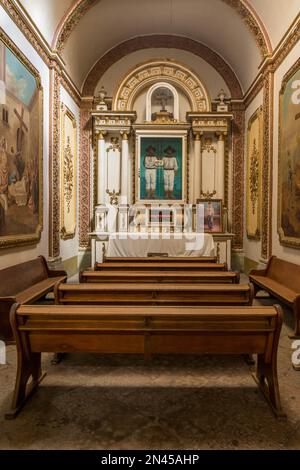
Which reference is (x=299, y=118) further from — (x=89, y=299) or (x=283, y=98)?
(x=89, y=299)

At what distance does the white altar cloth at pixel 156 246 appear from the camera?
7.78m

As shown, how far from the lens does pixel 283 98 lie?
20.1 feet

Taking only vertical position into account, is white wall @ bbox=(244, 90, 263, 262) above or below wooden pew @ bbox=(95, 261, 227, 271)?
above

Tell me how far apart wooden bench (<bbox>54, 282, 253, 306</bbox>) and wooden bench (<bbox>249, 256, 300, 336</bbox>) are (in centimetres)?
89

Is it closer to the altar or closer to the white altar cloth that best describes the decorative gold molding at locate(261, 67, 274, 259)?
the white altar cloth

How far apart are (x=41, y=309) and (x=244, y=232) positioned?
7.68 m

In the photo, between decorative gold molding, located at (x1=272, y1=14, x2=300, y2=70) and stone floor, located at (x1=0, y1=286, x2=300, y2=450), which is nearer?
stone floor, located at (x1=0, y1=286, x2=300, y2=450)

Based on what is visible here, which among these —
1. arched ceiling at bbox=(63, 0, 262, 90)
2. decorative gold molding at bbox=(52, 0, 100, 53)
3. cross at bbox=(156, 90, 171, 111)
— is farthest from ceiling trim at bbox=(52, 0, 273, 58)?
cross at bbox=(156, 90, 171, 111)

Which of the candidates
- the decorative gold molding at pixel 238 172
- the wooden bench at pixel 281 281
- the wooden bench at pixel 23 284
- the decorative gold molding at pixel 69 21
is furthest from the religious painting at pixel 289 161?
the decorative gold molding at pixel 69 21

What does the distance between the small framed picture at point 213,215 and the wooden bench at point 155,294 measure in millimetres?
5128

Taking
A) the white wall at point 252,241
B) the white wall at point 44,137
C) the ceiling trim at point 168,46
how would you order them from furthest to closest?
the ceiling trim at point 168,46, the white wall at point 252,241, the white wall at point 44,137

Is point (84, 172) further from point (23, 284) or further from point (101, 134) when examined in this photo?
point (23, 284)

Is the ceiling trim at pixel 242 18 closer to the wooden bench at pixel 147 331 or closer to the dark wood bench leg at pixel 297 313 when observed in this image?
the dark wood bench leg at pixel 297 313

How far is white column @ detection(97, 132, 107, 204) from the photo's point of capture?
9250 millimetres
